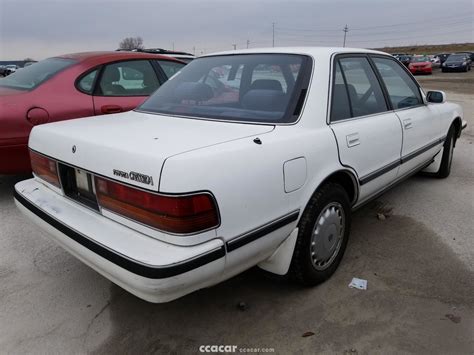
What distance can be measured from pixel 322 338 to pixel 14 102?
3.41 metres

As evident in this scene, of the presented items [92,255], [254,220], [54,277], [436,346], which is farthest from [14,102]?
[436,346]

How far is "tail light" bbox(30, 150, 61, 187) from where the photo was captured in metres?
2.42

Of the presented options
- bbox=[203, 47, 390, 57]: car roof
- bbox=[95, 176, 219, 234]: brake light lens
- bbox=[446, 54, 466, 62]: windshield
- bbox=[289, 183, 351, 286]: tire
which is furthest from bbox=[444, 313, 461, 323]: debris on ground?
bbox=[446, 54, 466, 62]: windshield

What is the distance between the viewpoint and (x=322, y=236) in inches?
100

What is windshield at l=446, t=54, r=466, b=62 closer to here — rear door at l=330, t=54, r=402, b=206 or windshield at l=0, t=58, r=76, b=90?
rear door at l=330, t=54, r=402, b=206

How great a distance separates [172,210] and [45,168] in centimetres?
124

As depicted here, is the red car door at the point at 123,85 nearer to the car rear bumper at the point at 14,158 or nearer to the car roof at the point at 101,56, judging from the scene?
the car roof at the point at 101,56

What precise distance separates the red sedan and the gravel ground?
0.99 meters

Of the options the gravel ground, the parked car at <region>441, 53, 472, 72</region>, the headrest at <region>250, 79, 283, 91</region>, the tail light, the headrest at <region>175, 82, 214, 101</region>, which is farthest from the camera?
the parked car at <region>441, 53, 472, 72</region>

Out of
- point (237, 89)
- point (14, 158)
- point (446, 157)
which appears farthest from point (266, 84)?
point (446, 157)

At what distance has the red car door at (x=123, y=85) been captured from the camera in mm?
4282

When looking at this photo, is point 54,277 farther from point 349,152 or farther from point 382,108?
point 382,108

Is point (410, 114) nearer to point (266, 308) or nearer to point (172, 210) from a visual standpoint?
point (266, 308)

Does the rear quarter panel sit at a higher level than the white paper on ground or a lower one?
higher
